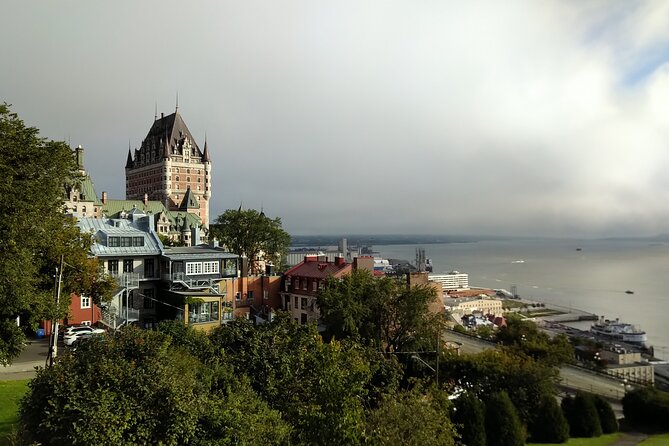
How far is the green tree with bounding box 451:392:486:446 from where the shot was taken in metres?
23.2

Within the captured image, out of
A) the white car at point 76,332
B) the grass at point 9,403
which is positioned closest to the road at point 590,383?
the white car at point 76,332

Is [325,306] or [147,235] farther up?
[147,235]

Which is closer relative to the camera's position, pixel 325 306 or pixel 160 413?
pixel 160 413

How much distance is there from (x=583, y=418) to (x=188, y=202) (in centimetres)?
11165

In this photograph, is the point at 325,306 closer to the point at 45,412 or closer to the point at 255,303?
the point at 255,303

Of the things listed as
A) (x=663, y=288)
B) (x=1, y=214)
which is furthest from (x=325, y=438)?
(x=663, y=288)

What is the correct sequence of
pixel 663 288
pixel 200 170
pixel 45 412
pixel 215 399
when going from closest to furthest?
1. pixel 45 412
2. pixel 215 399
3. pixel 200 170
4. pixel 663 288

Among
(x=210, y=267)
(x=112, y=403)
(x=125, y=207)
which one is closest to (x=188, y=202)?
(x=125, y=207)

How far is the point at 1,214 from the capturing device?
18.3m

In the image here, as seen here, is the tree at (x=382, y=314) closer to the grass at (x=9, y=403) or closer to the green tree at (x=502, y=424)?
the green tree at (x=502, y=424)

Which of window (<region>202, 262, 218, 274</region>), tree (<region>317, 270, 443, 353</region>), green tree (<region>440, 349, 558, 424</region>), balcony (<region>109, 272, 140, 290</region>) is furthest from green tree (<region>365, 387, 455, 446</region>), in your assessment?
window (<region>202, 262, 218, 274</region>)

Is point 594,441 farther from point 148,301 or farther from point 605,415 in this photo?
point 148,301

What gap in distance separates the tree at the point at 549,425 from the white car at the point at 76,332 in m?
26.5

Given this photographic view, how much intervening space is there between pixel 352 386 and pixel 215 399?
4.81 m
